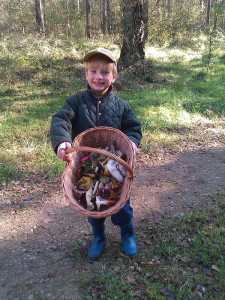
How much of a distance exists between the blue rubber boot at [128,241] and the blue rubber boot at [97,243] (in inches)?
8.5

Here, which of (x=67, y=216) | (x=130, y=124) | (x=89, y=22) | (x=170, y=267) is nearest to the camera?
(x=130, y=124)

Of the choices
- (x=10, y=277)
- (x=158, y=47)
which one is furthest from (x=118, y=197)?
(x=158, y=47)

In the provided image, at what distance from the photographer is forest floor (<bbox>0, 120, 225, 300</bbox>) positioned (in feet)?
10.1

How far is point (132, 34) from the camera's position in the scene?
1018cm

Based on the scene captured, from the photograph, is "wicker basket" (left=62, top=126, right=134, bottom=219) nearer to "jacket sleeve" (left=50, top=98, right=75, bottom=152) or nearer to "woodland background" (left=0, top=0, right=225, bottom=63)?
"jacket sleeve" (left=50, top=98, right=75, bottom=152)

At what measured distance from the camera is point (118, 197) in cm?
267

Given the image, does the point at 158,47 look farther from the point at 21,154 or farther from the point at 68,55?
the point at 21,154

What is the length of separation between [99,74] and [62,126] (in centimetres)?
54

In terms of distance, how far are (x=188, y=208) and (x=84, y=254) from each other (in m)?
1.64

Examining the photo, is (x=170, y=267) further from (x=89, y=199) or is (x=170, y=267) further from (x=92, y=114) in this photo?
(x=92, y=114)

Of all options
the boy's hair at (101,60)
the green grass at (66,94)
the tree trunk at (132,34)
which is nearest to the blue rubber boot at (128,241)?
the boy's hair at (101,60)

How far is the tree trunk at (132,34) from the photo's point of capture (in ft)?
32.2

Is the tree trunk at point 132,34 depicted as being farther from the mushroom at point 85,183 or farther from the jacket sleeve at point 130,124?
the mushroom at point 85,183

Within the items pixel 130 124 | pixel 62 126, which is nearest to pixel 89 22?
pixel 130 124
